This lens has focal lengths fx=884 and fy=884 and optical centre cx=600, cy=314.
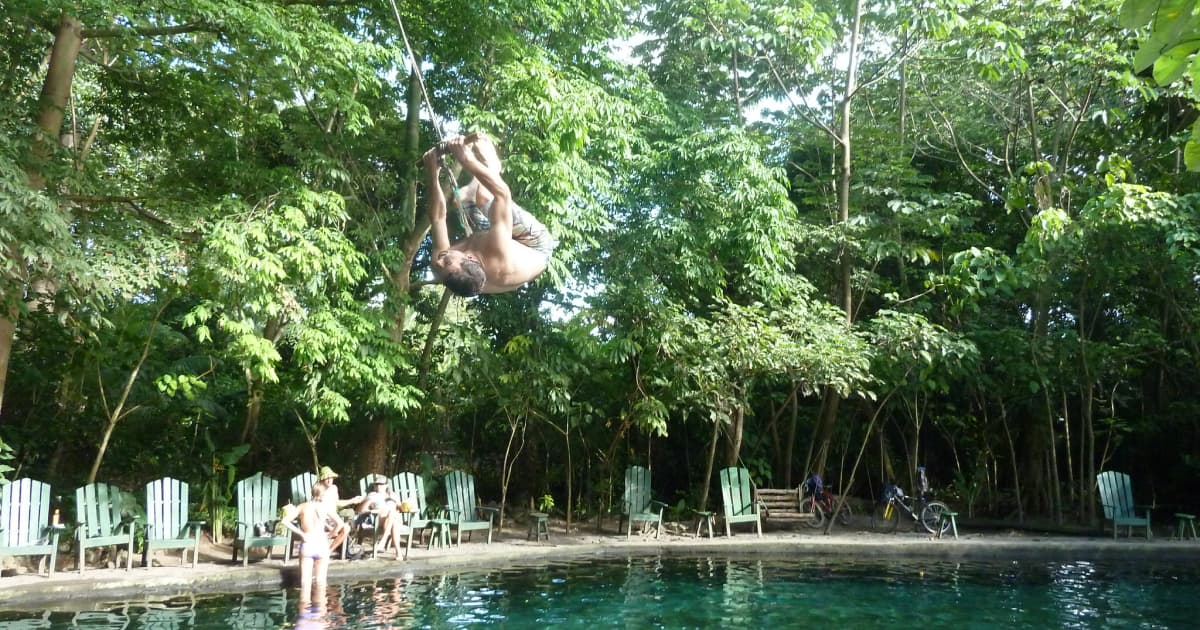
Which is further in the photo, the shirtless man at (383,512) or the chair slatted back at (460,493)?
the chair slatted back at (460,493)

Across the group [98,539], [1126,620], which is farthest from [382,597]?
[1126,620]

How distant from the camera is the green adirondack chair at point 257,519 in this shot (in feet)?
25.6

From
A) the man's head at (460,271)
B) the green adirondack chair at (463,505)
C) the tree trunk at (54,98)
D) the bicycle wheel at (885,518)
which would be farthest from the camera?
the bicycle wheel at (885,518)

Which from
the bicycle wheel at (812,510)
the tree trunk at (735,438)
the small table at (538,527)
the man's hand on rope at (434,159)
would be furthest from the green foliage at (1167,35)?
the bicycle wheel at (812,510)

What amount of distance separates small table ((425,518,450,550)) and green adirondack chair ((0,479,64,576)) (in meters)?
3.41

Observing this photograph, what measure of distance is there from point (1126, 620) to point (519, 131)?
22.0 feet

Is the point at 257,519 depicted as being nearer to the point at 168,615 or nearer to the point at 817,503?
the point at 168,615

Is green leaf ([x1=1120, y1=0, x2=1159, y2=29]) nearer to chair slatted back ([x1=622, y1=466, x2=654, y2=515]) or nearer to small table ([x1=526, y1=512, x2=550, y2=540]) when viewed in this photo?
small table ([x1=526, y1=512, x2=550, y2=540])

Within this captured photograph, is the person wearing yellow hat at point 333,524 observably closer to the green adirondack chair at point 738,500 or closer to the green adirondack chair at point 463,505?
the green adirondack chair at point 463,505

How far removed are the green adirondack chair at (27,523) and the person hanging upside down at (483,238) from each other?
4904mm

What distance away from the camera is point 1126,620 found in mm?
6461

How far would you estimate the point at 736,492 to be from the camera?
11.4 m

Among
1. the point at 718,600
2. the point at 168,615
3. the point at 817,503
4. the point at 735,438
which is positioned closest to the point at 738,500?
the point at 735,438

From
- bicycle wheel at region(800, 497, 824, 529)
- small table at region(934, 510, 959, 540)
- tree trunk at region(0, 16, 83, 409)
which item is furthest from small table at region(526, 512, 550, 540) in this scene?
tree trunk at region(0, 16, 83, 409)
